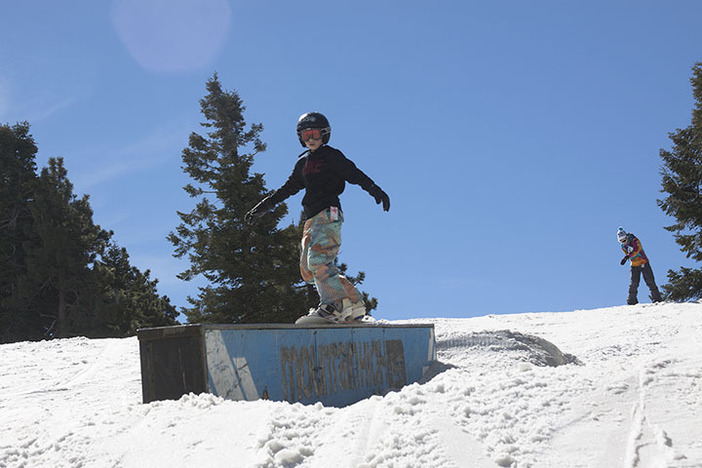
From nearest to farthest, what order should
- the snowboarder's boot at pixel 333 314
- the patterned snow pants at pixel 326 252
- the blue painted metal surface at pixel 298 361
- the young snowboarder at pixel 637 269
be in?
1. the blue painted metal surface at pixel 298 361
2. the snowboarder's boot at pixel 333 314
3. the patterned snow pants at pixel 326 252
4. the young snowboarder at pixel 637 269

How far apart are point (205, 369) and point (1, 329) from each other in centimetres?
2586

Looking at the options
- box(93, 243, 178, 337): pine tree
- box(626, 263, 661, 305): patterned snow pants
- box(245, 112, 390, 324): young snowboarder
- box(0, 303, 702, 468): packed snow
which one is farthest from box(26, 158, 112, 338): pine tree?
box(0, 303, 702, 468): packed snow

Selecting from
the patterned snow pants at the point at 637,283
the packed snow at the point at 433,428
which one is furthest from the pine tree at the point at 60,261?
the packed snow at the point at 433,428

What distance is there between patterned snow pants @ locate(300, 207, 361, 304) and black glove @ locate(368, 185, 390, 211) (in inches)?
15.7

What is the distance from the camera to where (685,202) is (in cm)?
2130

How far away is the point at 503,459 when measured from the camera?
2.27 meters

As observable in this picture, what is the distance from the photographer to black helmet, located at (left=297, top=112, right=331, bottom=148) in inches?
224

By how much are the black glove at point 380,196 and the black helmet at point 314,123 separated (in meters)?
0.70

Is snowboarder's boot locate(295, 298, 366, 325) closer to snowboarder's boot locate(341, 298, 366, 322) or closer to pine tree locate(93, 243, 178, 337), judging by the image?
snowboarder's boot locate(341, 298, 366, 322)

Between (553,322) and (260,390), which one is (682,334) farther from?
(260,390)

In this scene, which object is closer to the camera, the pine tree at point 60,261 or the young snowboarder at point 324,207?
the young snowboarder at point 324,207

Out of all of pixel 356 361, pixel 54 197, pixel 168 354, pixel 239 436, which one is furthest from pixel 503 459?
pixel 54 197

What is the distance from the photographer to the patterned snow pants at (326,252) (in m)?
5.38

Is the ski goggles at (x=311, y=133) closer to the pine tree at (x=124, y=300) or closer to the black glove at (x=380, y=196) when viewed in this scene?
the black glove at (x=380, y=196)
